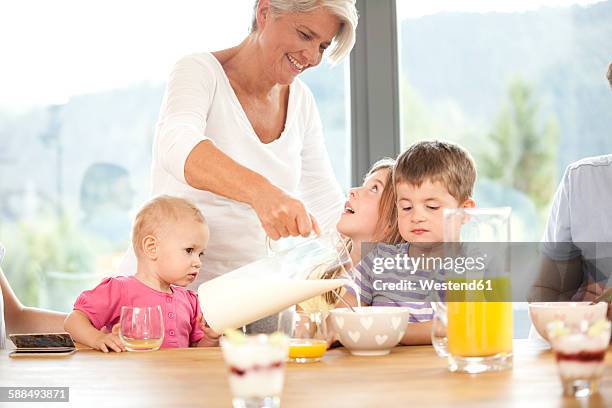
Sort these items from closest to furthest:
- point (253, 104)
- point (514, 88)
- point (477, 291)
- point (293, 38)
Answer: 1. point (477, 291)
2. point (293, 38)
3. point (253, 104)
4. point (514, 88)

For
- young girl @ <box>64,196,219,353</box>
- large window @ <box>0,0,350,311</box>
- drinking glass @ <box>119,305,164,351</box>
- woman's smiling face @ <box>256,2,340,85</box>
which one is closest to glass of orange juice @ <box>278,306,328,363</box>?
drinking glass @ <box>119,305,164,351</box>

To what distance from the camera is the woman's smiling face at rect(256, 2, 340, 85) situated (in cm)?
234

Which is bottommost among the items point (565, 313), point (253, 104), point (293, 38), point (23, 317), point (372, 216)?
point (23, 317)

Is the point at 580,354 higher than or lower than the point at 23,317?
higher

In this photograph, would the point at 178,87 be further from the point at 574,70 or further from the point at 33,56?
the point at 574,70

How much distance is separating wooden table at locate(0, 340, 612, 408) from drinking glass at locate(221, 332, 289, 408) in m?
0.12

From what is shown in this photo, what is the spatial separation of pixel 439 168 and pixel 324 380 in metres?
0.87

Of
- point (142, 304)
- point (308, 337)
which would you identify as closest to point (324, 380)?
point (308, 337)

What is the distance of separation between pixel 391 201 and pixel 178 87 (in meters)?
0.62

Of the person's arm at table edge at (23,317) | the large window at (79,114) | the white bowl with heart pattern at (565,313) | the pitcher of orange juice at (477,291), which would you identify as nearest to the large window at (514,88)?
the large window at (79,114)

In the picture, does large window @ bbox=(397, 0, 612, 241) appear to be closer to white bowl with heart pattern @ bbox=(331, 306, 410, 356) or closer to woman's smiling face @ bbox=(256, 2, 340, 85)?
woman's smiling face @ bbox=(256, 2, 340, 85)

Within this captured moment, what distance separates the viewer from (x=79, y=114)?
325 centimetres

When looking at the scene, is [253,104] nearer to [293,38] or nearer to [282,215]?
[293,38]

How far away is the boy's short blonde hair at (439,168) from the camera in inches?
82.1
